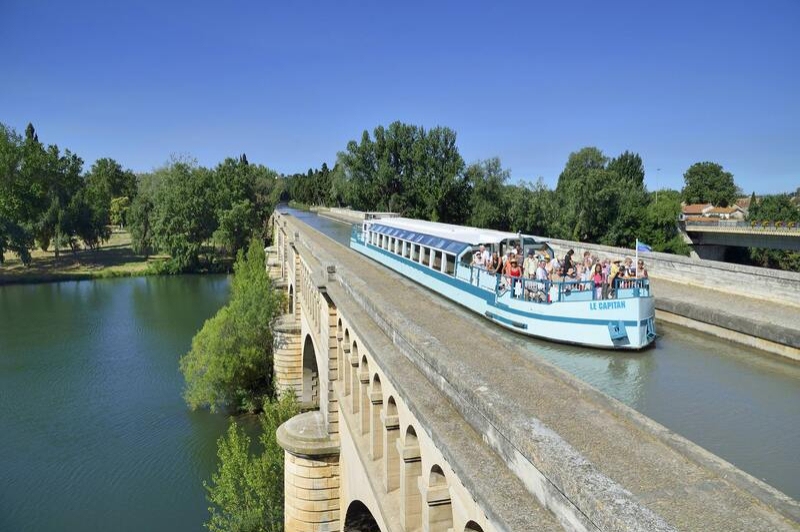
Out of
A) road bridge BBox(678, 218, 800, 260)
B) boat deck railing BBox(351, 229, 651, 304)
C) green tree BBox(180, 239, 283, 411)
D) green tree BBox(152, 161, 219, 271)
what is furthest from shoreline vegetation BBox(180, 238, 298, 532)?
green tree BBox(152, 161, 219, 271)

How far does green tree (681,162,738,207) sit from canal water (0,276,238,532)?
319 ft

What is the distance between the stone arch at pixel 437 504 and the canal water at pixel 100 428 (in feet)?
49.5

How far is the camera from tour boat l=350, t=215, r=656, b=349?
12.8m

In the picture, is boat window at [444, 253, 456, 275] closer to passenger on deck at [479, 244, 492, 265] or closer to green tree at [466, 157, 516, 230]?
passenger on deck at [479, 244, 492, 265]

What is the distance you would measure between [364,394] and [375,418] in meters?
1.06

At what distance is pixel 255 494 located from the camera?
67.4ft

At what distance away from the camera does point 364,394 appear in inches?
499

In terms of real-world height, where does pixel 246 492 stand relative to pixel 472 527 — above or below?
below

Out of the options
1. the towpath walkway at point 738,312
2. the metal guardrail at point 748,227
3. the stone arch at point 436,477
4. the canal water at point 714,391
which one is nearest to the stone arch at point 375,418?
the canal water at point 714,391

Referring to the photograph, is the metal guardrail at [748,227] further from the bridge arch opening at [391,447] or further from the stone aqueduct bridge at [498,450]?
the bridge arch opening at [391,447]

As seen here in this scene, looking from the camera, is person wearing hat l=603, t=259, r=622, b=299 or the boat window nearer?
person wearing hat l=603, t=259, r=622, b=299

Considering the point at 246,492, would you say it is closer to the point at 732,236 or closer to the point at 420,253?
the point at 420,253

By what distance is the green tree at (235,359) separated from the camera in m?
27.1

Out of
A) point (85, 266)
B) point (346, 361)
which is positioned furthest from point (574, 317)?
point (85, 266)
